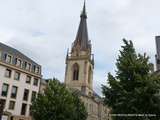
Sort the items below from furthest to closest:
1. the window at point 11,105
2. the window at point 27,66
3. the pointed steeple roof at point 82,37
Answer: the pointed steeple roof at point 82,37 → the window at point 27,66 → the window at point 11,105

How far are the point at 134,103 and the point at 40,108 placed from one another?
19.8m

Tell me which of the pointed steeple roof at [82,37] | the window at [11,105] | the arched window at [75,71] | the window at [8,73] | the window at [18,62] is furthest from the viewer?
the pointed steeple roof at [82,37]

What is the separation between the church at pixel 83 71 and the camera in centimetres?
9829

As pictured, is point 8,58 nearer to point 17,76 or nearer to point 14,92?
point 17,76

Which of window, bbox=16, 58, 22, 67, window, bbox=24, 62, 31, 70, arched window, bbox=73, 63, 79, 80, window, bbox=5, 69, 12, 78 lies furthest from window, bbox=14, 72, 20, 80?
arched window, bbox=73, 63, 79, 80

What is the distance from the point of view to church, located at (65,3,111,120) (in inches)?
3870

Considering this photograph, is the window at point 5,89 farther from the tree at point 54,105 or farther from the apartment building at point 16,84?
the tree at point 54,105

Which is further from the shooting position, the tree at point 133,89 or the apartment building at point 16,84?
the apartment building at point 16,84

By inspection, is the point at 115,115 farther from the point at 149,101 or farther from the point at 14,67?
the point at 14,67

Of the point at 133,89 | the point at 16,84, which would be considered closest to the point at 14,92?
the point at 16,84

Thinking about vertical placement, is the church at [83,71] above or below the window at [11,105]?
above

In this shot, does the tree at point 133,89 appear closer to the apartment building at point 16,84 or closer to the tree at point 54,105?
the tree at point 54,105

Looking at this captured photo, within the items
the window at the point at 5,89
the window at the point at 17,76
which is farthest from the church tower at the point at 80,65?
the window at the point at 5,89

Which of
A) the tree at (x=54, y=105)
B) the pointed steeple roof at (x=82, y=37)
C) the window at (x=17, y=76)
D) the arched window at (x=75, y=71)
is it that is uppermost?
the pointed steeple roof at (x=82, y=37)
